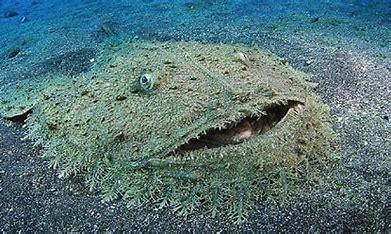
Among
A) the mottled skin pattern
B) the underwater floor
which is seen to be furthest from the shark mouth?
the underwater floor

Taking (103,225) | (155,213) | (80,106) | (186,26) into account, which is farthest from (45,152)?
(186,26)

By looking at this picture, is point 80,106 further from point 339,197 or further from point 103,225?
point 339,197

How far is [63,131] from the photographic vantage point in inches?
151

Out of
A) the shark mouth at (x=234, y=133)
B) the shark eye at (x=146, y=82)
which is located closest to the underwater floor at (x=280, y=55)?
the shark mouth at (x=234, y=133)

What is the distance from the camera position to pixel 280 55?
626 centimetres

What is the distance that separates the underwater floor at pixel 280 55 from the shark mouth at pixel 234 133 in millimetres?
599

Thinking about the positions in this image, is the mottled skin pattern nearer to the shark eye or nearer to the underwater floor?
the shark eye

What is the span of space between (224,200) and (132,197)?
792mm

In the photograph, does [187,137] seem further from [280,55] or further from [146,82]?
[280,55]

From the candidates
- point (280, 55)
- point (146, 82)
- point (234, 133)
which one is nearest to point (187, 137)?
point (234, 133)

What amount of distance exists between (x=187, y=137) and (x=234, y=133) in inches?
18.2

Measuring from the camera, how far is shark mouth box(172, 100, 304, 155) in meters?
3.34

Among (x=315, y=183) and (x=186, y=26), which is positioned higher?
(x=315, y=183)

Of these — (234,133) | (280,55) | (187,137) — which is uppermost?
(187,137)
